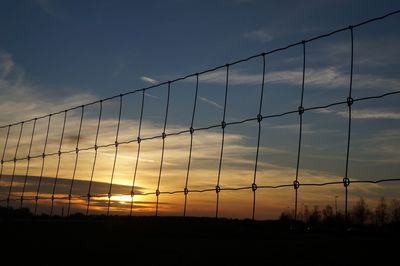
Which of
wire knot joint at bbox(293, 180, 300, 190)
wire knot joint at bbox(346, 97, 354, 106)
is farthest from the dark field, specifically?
wire knot joint at bbox(346, 97, 354, 106)

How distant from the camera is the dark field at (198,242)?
14.6ft

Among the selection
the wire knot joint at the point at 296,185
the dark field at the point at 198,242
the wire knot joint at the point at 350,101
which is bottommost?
the dark field at the point at 198,242

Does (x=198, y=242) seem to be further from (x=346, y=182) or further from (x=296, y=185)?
(x=346, y=182)

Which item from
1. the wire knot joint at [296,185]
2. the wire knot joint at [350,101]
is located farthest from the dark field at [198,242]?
the wire knot joint at [350,101]

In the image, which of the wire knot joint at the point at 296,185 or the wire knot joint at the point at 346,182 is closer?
the wire knot joint at the point at 346,182

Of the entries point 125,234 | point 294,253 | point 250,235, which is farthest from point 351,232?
Result: point 125,234

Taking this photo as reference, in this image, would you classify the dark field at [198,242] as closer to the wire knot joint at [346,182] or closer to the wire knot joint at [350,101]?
the wire knot joint at [346,182]

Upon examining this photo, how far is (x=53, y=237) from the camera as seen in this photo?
7.29 m

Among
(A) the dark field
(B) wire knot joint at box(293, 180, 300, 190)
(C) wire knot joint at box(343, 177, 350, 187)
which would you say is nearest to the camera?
(A) the dark field

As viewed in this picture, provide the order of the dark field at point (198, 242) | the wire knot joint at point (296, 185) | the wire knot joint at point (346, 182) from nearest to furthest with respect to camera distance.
Result: the dark field at point (198, 242) → the wire knot joint at point (346, 182) → the wire knot joint at point (296, 185)

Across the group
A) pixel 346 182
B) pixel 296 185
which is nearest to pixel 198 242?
pixel 296 185

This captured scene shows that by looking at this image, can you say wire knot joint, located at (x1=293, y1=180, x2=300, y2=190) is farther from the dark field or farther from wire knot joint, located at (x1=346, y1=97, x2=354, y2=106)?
wire knot joint, located at (x1=346, y1=97, x2=354, y2=106)

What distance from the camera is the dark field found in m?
4.45

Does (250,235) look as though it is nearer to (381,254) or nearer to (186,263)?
(186,263)
